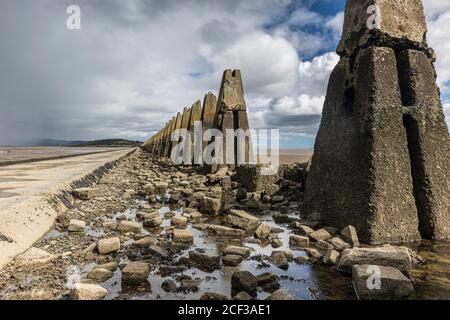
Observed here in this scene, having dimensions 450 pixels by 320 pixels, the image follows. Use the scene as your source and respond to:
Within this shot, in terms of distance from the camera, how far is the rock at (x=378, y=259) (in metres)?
2.98

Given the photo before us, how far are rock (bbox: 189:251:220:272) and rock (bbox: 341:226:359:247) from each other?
156 cm

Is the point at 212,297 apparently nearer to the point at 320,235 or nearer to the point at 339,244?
the point at 339,244

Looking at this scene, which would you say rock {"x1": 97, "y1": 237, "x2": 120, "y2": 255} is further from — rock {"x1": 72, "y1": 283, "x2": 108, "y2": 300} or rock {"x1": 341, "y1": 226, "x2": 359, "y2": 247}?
rock {"x1": 341, "y1": 226, "x2": 359, "y2": 247}

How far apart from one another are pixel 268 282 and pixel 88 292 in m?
1.36

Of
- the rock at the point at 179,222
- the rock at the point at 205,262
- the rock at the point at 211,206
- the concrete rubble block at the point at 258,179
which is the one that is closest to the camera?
the rock at the point at 205,262

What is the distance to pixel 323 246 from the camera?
389 centimetres

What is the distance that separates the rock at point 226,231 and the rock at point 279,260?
102cm

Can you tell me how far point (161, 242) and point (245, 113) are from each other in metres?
7.83

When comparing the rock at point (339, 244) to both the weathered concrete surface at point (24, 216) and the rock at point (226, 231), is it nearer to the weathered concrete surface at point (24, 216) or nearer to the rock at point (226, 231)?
the rock at point (226, 231)

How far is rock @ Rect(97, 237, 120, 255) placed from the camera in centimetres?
363

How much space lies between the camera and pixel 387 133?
4.42m

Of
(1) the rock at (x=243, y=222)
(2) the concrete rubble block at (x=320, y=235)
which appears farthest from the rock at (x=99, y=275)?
(2) the concrete rubble block at (x=320, y=235)

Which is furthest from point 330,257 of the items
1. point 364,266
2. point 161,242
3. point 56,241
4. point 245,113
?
point 245,113

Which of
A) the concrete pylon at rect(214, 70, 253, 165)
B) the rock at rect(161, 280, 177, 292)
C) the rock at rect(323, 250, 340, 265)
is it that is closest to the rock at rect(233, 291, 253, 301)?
the rock at rect(161, 280, 177, 292)
